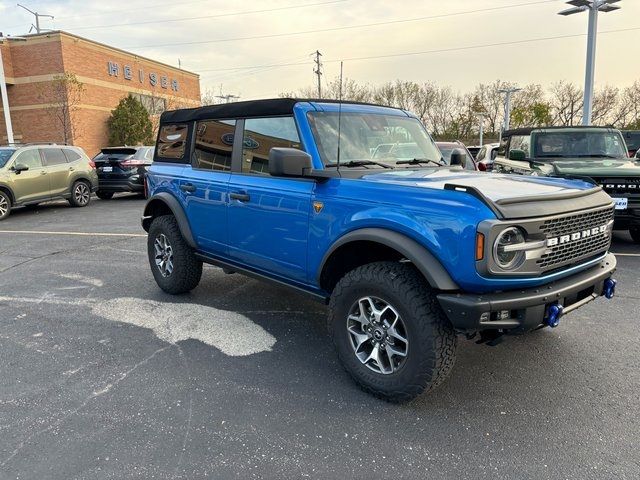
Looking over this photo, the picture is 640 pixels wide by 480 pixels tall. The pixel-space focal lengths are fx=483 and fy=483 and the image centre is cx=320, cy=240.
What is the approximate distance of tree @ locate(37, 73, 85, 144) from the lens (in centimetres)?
2690

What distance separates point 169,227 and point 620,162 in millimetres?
7055

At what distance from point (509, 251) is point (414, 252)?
0.51m

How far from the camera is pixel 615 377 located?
11.0 ft

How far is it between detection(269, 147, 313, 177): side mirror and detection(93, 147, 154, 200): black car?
12.3 metres

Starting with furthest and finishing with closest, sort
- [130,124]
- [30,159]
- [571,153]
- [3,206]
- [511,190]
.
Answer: [130,124] < [30,159] < [3,206] < [571,153] < [511,190]

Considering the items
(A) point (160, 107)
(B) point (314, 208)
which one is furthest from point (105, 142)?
(B) point (314, 208)

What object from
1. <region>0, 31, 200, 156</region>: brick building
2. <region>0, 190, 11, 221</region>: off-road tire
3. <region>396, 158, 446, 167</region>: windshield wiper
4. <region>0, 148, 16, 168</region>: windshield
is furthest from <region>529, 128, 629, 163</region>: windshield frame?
<region>0, 31, 200, 156</region>: brick building

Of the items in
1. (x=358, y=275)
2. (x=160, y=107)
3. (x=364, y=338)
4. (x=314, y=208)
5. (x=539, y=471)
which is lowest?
(x=539, y=471)

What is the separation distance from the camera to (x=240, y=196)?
4.04m

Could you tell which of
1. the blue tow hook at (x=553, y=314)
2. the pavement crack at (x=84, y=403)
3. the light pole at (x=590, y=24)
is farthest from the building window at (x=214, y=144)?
the light pole at (x=590, y=24)

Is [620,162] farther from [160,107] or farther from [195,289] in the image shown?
[160,107]

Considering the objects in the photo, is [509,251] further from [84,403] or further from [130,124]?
[130,124]

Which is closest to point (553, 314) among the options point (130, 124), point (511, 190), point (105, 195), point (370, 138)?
point (511, 190)

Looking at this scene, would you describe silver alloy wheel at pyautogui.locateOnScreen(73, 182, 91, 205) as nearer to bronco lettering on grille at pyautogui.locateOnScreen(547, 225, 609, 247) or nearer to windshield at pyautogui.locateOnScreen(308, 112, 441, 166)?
windshield at pyautogui.locateOnScreen(308, 112, 441, 166)
